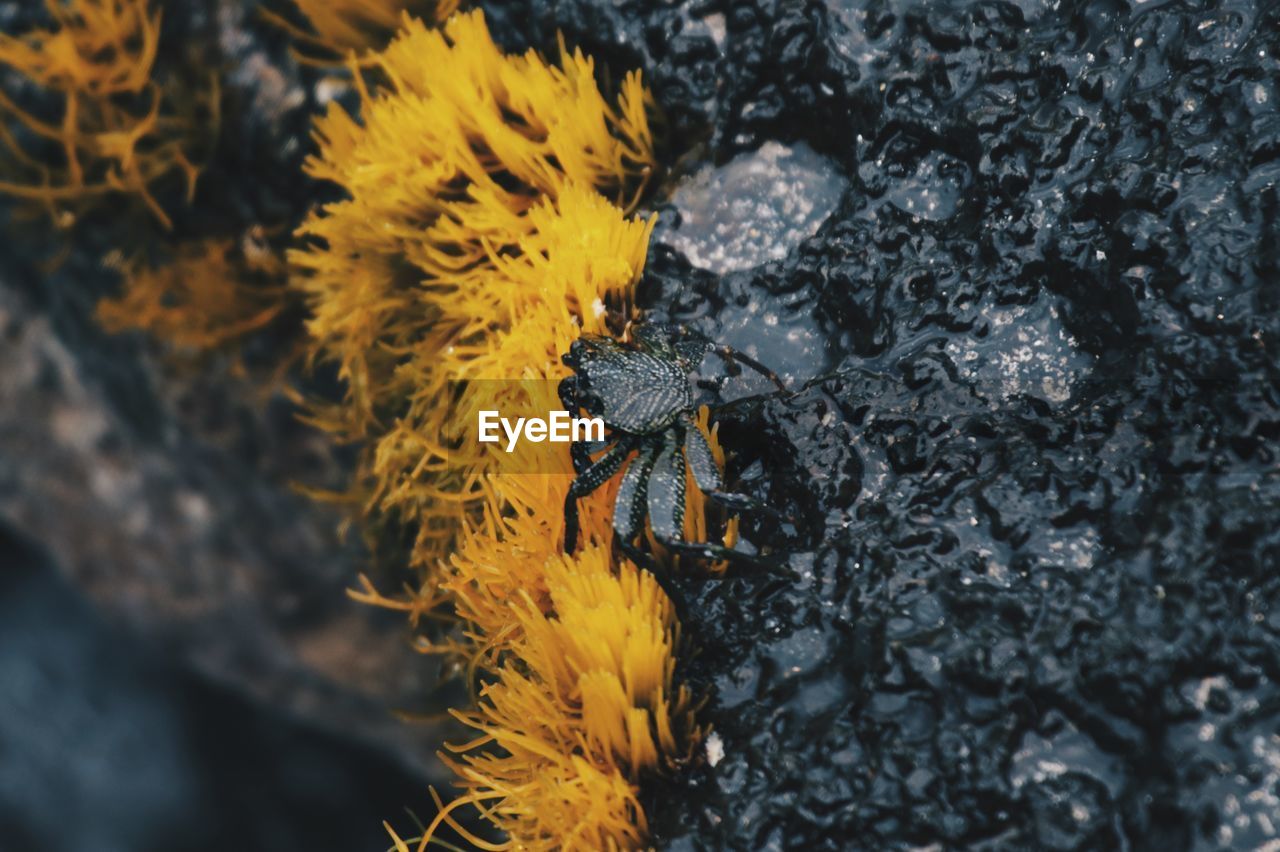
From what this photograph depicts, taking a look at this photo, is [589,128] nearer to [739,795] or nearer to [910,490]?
[910,490]

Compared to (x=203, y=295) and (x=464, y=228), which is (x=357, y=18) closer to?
(x=464, y=228)

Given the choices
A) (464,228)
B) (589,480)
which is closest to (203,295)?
(464,228)

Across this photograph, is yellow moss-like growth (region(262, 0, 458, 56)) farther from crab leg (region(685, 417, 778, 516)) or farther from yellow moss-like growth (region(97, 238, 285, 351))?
crab leg (region(685, 417, 778, 516))

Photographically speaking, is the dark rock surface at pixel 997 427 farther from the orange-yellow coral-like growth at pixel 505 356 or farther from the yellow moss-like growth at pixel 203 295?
the yellow moss-like growth at pixel 203 295

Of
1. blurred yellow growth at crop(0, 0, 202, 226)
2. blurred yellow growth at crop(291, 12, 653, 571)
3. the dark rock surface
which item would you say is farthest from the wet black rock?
blurred yellow growth at crop(0, 0, 202, 226)

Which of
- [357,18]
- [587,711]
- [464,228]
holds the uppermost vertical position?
[357,18]

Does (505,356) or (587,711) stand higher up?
(505,356)

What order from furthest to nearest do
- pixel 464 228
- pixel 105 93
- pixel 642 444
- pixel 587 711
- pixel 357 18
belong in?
pixel 105 93, pixel 357 18, pixel 464 228, pixel 642 444, pixel 587 711
